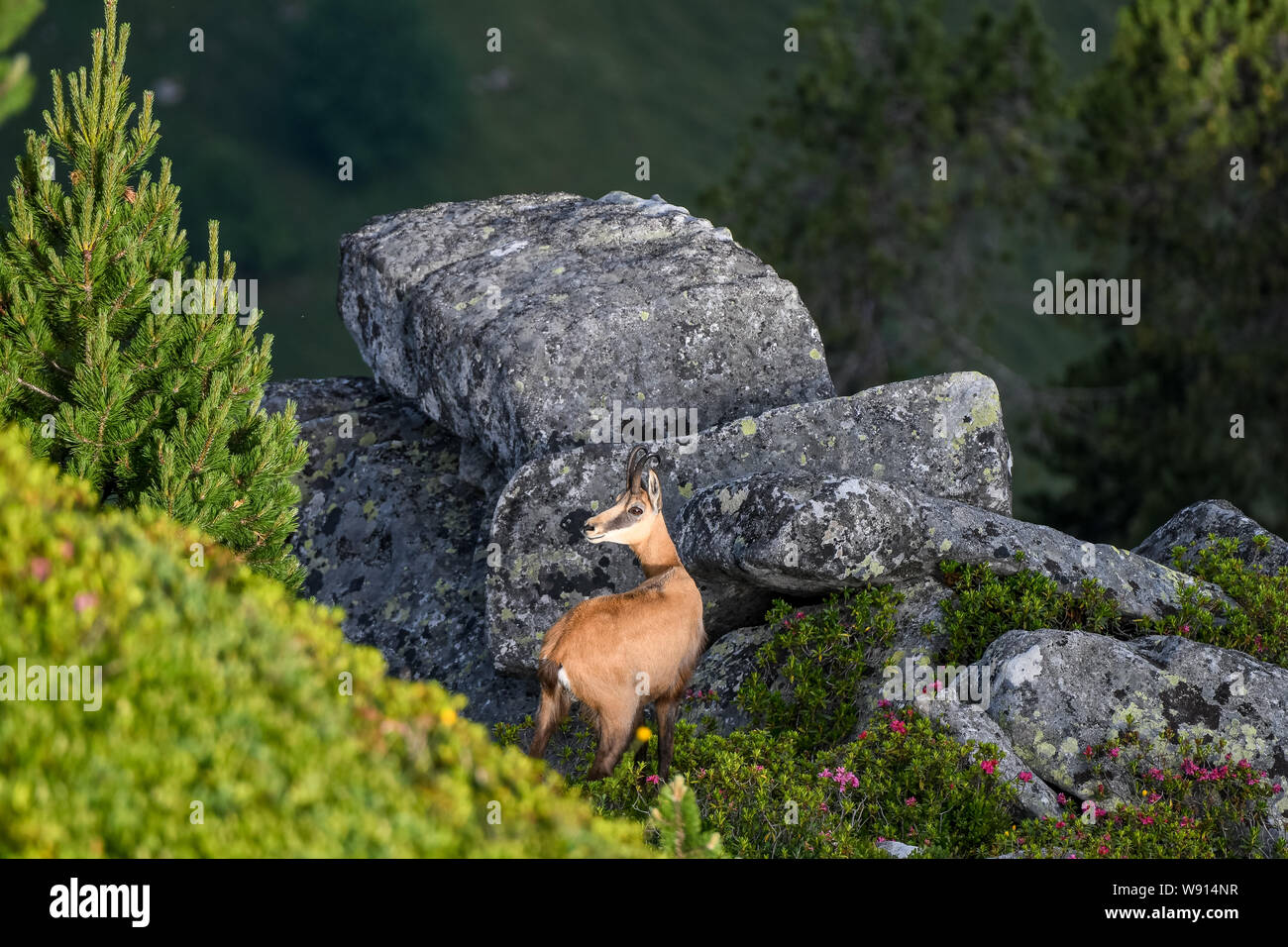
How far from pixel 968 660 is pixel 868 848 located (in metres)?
2.64

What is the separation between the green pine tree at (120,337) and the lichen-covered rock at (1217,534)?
30.3 feet

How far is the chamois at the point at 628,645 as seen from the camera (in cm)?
829

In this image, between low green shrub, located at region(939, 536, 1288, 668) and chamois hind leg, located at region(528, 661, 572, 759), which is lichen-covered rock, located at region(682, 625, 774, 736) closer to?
low green shrub, located at region(939, 536, 1288, 668)

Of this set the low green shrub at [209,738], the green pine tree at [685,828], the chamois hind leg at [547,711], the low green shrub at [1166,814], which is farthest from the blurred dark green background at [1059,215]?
the green pine tree at [685,828]

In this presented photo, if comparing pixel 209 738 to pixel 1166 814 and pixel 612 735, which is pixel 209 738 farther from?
pixel 1166 814

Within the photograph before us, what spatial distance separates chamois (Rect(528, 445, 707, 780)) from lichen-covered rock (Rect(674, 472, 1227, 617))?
171 centimetres

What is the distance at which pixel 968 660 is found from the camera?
10500mm

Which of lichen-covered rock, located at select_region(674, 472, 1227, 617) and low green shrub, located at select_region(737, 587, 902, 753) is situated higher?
lichen-covered rock, located at select_region(674, 472, 1227, 617)

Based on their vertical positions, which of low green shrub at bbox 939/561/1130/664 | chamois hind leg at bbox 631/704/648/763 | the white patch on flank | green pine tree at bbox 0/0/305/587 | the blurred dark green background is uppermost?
the blurred dark green background

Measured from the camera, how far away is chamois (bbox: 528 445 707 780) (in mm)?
8289

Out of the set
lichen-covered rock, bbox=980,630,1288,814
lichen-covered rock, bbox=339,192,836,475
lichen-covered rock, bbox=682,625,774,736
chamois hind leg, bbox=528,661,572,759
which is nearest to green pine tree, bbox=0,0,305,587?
chamois hind leg, bbox=528,661,572,759

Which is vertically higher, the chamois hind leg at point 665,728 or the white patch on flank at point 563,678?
the white patch on flank at point 563,678

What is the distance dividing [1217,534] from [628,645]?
8020 mm

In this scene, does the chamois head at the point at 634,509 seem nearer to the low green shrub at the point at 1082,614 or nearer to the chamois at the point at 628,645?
the chamois at the point at 628,645
